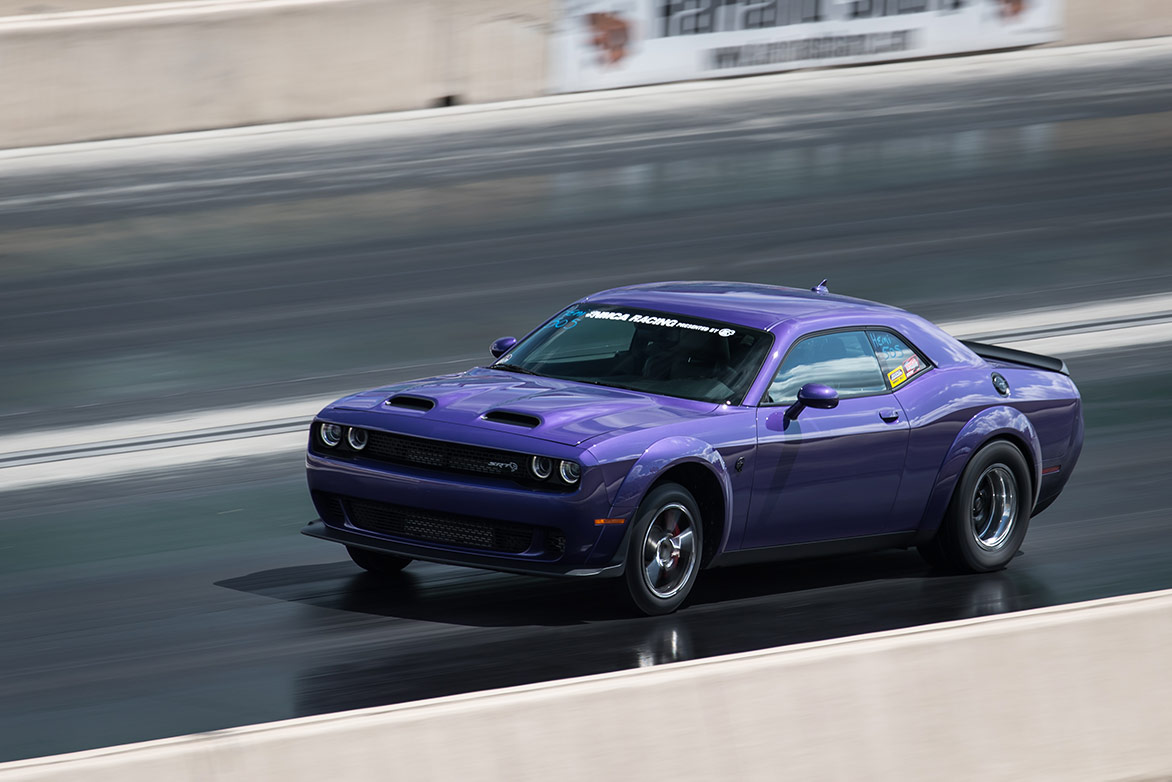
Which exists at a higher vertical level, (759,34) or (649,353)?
(759,34)

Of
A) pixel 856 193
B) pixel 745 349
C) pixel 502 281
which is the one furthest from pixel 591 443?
pixel 856 193

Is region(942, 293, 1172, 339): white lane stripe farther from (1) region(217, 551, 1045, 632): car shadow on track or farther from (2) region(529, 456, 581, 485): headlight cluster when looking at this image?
(2) region(529, 456, 581, 485): headlight cluster

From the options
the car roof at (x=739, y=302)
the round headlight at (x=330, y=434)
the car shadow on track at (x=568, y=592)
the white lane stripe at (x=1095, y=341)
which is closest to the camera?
the round headlight at (x=330, y=434)

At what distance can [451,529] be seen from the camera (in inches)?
Result: 331

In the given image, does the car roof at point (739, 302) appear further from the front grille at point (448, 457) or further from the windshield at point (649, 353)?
the front grille at point (448, 457)

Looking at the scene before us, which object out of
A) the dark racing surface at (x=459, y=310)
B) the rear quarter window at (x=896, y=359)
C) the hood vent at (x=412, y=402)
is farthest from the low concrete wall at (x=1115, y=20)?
the hood vent at (x=412, y=402)

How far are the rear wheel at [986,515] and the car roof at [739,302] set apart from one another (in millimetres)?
928

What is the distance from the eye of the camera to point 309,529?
28.9 feet

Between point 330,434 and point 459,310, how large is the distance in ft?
25.1

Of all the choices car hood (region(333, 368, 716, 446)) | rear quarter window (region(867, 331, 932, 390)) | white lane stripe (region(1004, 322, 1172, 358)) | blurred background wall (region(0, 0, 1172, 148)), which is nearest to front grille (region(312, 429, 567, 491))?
car hood (region(333, 368, 716, 446))

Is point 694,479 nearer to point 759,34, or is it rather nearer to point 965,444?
point 965,444

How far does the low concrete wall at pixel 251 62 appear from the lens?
67.7 ft

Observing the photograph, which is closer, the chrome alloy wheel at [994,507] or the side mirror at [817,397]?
the side mirror at [817,397]

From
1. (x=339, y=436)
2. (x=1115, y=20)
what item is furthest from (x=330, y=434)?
(x=1115, y=20)
